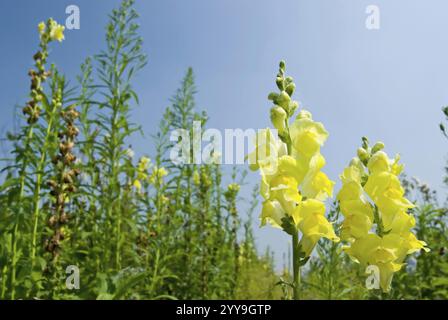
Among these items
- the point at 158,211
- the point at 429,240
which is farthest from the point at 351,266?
the point at 158,211

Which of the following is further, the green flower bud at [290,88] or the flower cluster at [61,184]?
the flower cluster at [61,184]

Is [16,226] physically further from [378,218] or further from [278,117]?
[378,218]

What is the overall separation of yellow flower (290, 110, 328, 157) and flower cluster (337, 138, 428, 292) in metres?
0.21

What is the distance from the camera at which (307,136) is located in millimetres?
1210

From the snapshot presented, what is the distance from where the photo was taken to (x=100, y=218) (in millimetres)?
2971

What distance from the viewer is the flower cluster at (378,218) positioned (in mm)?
1316

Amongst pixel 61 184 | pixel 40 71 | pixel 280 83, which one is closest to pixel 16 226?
pixel 61 184

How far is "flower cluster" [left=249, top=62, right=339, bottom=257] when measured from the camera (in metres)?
1.15

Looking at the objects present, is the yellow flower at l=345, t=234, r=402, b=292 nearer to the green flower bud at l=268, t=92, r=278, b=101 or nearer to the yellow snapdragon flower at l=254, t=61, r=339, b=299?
the yellow snapdragon flower at l=254, t=61, r=339, b=299

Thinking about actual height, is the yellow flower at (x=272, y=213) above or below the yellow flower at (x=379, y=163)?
below

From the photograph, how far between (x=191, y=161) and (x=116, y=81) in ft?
3.59

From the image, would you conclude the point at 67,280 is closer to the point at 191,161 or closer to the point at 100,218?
the point at 100,218

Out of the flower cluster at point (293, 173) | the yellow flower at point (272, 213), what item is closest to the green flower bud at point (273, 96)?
the flower cluster at point (293, 173)

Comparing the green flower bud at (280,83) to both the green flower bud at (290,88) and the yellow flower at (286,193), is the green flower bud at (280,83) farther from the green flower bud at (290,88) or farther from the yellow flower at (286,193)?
the yellow flower at (286,193)
